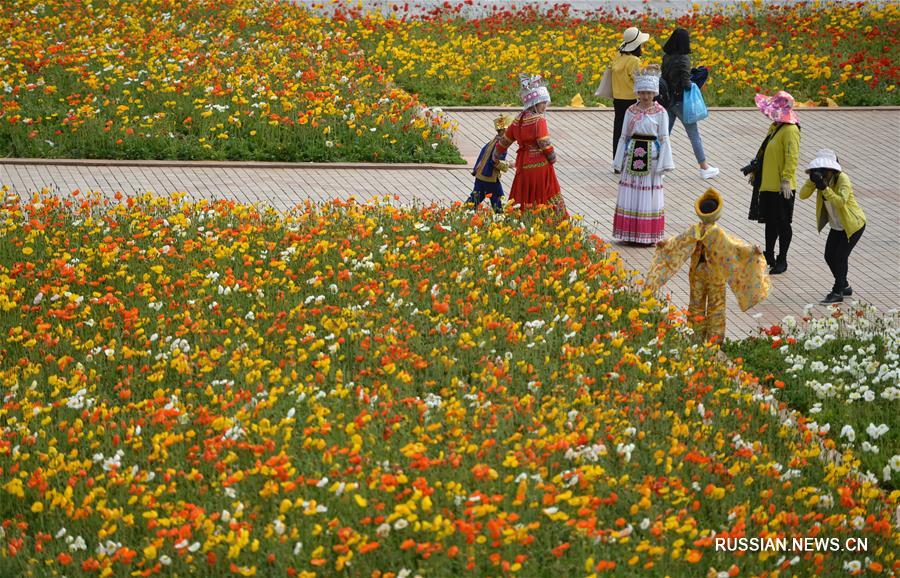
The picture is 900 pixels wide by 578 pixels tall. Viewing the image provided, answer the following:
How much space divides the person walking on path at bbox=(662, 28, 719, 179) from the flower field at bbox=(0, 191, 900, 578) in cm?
397

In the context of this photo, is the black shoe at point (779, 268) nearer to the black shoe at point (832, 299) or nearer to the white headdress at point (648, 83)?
the black shoe at point (832, 299)

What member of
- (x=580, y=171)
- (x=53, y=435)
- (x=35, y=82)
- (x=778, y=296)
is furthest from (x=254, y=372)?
(x=35, y=82)

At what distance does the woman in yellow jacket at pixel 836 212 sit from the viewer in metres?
11.0

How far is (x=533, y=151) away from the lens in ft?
40.0

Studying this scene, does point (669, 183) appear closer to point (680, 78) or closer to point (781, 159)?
point (680, 78)

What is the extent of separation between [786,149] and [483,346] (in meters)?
4.26

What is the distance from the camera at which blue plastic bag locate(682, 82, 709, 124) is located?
1475 cm

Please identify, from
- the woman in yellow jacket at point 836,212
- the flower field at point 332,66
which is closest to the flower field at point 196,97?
the flower field at point 332,66

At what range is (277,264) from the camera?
10.5m

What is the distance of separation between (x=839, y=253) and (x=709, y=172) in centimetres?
394

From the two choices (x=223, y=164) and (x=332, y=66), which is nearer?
(x=223, y=164)

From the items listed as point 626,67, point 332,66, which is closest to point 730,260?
point 626,67

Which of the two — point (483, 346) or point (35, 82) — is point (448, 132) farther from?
point (483, 346)

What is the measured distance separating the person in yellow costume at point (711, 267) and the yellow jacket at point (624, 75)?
16.9 ft
